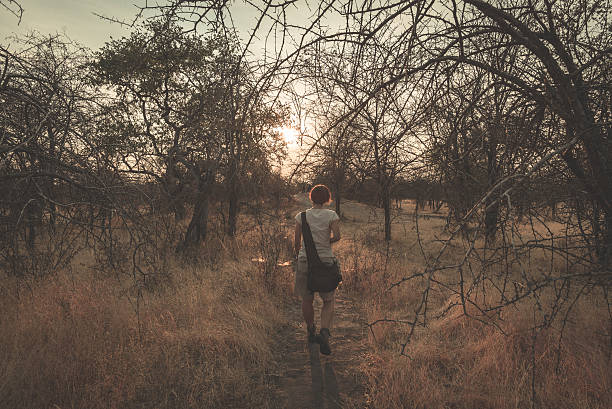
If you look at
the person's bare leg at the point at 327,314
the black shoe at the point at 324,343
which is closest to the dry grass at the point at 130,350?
the black shoe at the point at 324,343

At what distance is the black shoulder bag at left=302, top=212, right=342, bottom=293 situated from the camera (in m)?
3.54

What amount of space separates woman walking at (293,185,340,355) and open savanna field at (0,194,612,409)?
308 millimetres

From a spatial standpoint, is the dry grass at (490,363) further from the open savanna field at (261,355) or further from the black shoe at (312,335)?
the black shoe at (312,335)

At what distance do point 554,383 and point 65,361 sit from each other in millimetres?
4485

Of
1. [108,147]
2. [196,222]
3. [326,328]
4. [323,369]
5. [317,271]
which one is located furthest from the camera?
[196,222]

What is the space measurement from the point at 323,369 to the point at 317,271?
1047mm

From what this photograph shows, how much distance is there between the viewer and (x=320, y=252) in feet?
11.9

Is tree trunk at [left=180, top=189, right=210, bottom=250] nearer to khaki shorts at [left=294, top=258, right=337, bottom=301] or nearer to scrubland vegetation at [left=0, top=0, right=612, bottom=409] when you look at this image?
scrubland vegetation at [left=0, top=0, right=612, bottom=409]

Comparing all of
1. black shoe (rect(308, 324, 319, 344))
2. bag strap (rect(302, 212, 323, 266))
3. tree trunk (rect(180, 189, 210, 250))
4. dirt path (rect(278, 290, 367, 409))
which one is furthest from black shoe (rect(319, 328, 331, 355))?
tree trunk (rect(180, 189, 210, 250))

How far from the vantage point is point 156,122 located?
32.9 ft

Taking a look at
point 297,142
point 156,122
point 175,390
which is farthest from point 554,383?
point 156,122

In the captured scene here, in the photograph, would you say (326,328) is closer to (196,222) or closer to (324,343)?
(324,343)

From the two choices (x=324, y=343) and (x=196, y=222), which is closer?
(x=324, y=343)

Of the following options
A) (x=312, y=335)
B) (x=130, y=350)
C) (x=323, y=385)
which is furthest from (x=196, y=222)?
(x=323, y=385)
